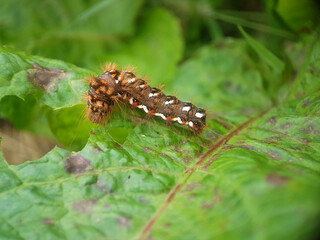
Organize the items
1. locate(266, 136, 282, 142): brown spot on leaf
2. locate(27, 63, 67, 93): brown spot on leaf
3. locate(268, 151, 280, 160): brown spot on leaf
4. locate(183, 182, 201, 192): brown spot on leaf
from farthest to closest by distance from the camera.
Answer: locate(266, 136, 282, 142): brown spot on leaf → locate(27, 63, 67, 93): brown spot on leaf → locate(268, 151, 280, 160): brown spot on leaf → locate(183, 182, 201, 192): brown spot on leaf

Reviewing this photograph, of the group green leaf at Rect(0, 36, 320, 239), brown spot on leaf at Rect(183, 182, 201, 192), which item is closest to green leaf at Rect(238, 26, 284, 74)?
green leaf at Rect(0, 36, 320, 239)

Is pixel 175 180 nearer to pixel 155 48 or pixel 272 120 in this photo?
pixel 272 120

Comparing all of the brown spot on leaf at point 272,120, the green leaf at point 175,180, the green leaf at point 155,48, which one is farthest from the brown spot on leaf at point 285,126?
the green leaf at point 155,48

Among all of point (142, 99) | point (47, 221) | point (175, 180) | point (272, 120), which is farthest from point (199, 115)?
point (47, 221)

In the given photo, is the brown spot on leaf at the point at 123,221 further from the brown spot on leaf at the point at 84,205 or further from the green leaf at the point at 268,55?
the green leaf at the point at 268,55

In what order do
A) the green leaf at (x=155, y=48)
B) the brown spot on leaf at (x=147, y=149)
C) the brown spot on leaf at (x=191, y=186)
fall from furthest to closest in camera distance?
the green leaf at (x=155, y=48)
the brown spot on leaf at (x=147, y=149)
the brown spot on leaf at (x=191, y=186)

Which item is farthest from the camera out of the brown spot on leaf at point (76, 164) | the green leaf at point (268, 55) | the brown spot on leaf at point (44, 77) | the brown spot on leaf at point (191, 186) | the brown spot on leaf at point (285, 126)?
the green leaf at point (268, 55)

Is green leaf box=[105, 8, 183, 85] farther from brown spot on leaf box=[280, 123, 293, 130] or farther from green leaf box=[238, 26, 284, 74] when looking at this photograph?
brown spot on leaf box=[280, 123, 293, 130]
